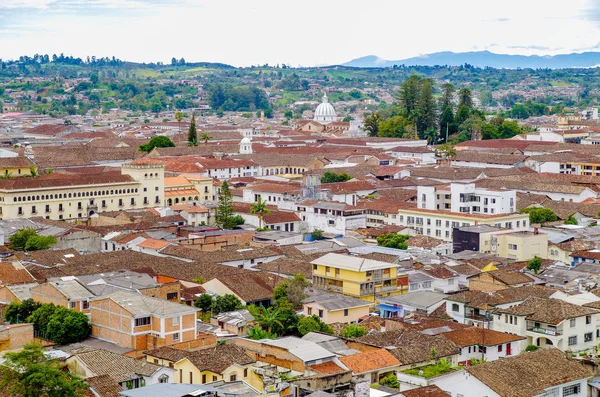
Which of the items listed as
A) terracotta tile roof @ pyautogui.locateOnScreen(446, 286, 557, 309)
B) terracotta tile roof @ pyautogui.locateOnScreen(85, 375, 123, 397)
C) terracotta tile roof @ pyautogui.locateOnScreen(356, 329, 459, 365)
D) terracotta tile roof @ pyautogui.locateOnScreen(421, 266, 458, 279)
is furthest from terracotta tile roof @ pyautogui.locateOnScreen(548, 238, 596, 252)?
terracotta tile roof @ pyautogui.locateOnScreen(85, 375, 123, 397)

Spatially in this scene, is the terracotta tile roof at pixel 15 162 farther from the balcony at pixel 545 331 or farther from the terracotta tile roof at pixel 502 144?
the balcony at pixel 545 331

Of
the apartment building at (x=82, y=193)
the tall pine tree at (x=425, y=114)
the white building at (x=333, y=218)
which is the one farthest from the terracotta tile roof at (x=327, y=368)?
the tall pine tree at (x=425, y=114)

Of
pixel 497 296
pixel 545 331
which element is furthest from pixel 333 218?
pixel 545 331

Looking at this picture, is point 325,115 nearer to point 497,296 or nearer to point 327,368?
point 497,296

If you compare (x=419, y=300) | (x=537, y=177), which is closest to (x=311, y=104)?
(x=537, y=177)

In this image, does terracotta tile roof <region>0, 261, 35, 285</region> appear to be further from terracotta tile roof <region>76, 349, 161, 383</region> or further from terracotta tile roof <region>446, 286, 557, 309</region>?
terracotta tile roof <region>446, 286, 557, 309</region>

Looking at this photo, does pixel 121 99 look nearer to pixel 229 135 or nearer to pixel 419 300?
pixel 229 135
